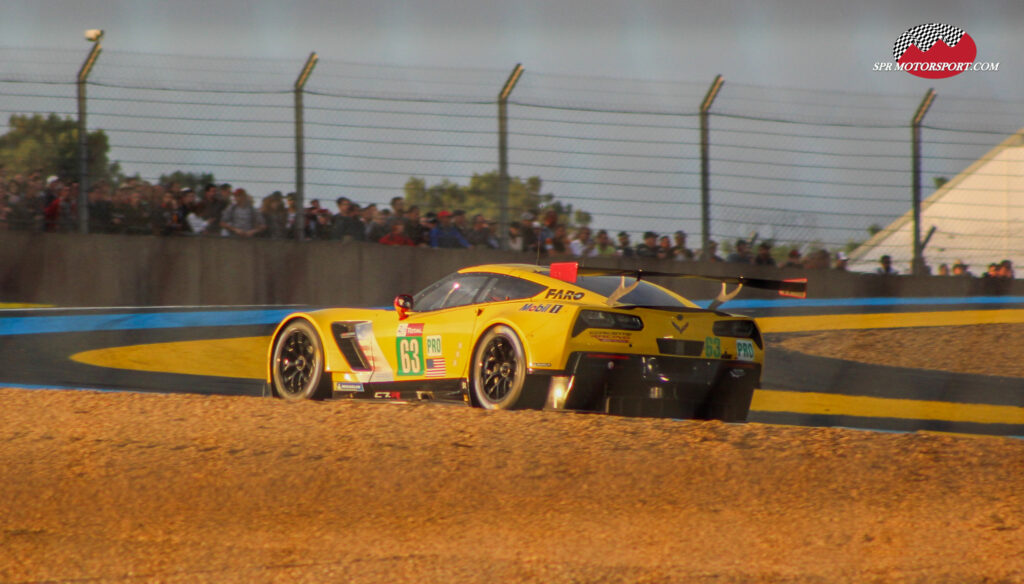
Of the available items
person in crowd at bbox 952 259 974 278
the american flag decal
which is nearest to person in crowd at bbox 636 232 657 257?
person in crowd at bbox 952 259 974 278

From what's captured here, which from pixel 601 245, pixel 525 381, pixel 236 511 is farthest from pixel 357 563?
pixel 601 245

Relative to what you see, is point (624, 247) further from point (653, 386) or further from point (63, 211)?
point (653, 386)

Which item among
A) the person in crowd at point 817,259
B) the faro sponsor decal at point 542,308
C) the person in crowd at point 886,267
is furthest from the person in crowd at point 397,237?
the faro sponsor decal at point 542,308

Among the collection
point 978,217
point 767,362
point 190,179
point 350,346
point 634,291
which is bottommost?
point 767,362

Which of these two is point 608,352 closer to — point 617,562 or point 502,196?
point 617,562

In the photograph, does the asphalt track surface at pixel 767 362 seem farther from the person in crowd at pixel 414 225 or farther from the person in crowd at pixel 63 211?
the person in crowd at pixel 414 225

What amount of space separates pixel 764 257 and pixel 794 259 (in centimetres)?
35

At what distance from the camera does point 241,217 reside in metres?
12.8

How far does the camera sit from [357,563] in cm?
411

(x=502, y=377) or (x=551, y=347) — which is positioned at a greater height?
(x=551, y=347)

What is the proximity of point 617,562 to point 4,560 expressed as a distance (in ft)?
7.07

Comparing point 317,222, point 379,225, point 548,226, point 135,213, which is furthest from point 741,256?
point 135,213

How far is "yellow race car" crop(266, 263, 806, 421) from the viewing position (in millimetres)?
6371

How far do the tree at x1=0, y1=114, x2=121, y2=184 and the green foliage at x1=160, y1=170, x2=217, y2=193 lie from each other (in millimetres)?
496
